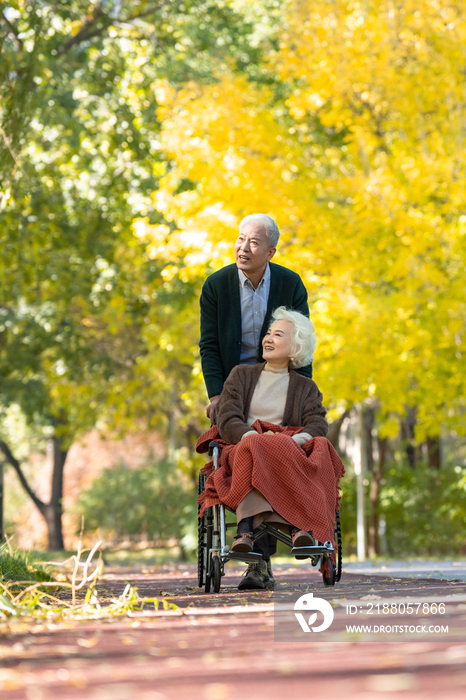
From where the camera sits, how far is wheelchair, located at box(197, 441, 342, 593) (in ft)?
13.3

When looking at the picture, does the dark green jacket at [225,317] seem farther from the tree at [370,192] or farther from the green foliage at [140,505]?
the green foliage at [140,505]

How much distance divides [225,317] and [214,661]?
291cm

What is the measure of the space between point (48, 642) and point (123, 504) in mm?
14981

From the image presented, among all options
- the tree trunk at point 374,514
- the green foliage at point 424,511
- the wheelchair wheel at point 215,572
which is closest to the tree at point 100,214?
the tree trunk at point 374,514

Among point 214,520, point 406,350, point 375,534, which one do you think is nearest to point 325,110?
point 406,350

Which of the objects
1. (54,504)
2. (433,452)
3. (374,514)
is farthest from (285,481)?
(54,504)

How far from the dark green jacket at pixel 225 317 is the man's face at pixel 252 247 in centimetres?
16

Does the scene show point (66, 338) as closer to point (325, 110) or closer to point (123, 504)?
point (123, 504)

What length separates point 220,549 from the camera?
4191mm

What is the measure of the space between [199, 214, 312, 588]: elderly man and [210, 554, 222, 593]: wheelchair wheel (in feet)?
1.92

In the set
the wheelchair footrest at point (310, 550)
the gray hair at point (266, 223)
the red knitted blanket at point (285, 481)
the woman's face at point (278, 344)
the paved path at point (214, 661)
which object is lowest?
the paved path at point (214, 661)

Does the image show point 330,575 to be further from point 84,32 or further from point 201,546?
point 84,32

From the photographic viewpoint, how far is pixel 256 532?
164 inches

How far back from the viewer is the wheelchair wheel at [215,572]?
4.24 meters
